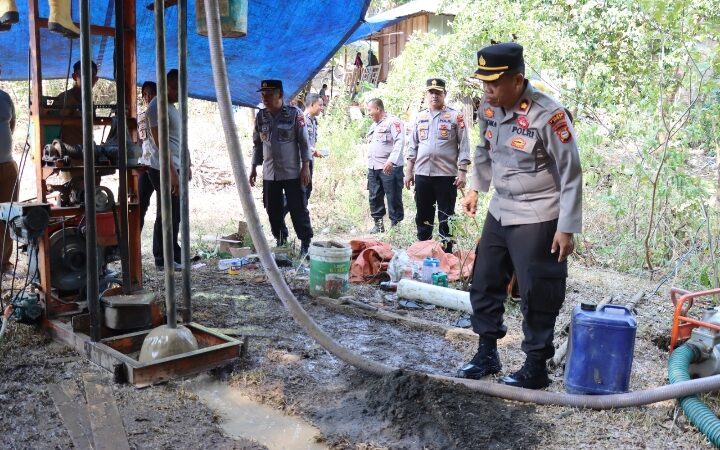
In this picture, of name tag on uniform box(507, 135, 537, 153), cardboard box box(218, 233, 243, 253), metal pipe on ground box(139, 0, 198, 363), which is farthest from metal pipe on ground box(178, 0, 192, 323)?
cardboard box box(218, 233, 243, 253)

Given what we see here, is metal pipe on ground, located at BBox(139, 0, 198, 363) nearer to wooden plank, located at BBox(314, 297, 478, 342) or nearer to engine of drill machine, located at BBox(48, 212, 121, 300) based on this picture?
engine of drill machine, located at BBox(48, 212, 121, 300)

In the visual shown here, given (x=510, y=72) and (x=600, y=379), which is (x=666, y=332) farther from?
(x=510, y=72)

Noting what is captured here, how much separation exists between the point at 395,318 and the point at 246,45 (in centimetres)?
372

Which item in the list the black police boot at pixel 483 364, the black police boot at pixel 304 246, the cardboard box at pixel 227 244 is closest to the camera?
the black police boot at pixel 483 364

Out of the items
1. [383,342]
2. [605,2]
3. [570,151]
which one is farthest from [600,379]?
[605,2]

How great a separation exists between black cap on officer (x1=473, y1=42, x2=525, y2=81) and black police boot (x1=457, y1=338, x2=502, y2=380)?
150cm

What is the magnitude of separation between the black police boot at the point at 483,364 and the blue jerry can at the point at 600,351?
0.46 m

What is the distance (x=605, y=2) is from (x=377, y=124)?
4026 mm

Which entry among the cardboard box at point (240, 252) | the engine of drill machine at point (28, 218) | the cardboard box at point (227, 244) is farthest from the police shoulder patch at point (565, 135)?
the cardboard box at point (227, 244)

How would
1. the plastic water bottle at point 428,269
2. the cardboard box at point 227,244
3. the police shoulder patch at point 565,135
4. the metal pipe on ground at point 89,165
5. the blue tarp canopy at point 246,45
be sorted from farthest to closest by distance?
the cardboard box at point 227,244, the blue tarp canopy at point 246,45, the plastic water bottle at point 428,269, the metal pipe on ground at point 89,165, the police shoulder patch at point 565,135

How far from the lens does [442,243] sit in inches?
253

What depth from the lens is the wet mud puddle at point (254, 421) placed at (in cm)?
276

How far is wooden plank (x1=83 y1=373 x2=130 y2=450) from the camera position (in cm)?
264

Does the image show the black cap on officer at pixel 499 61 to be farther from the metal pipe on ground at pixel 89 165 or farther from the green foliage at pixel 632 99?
the green foliage at pixel 632 99
